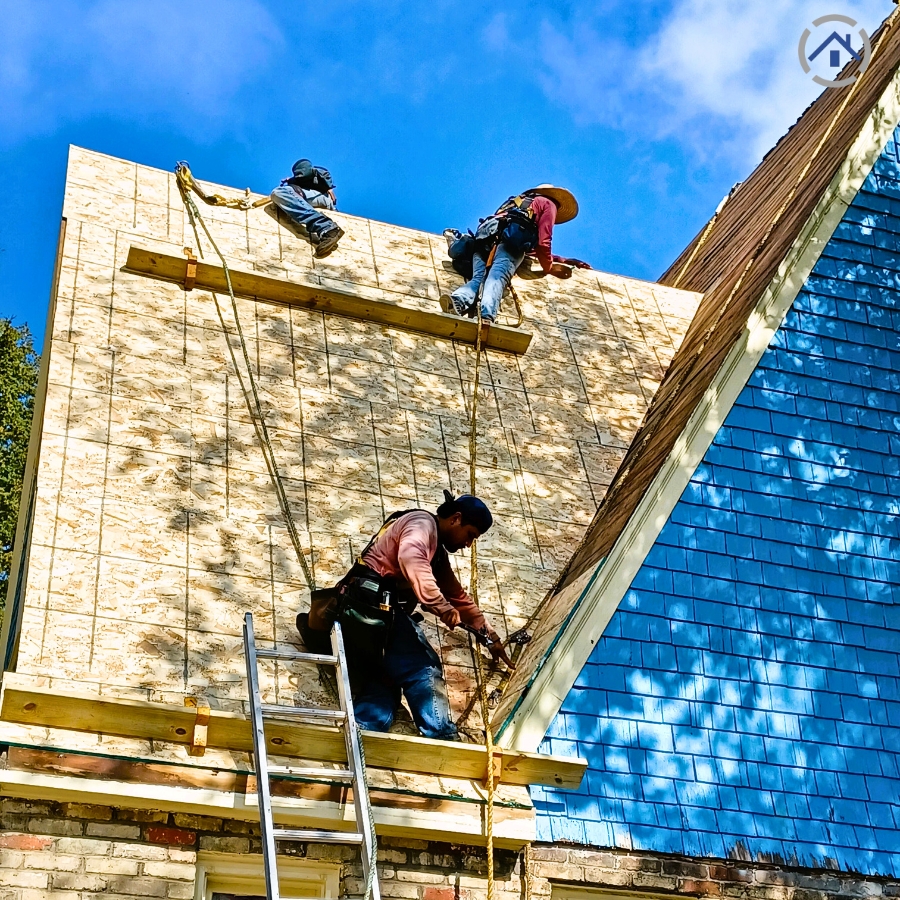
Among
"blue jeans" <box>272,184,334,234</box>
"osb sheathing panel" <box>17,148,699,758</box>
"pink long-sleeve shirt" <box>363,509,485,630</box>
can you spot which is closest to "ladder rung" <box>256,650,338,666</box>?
"osb sheathing panel" <box>17,148,699,758</box>

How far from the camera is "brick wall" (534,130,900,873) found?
301 inches

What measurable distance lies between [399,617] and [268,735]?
1.21m

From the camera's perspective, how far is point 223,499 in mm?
8664

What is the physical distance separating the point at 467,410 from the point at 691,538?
260 cm

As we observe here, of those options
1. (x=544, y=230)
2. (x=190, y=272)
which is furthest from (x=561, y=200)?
(x=190, y=272)

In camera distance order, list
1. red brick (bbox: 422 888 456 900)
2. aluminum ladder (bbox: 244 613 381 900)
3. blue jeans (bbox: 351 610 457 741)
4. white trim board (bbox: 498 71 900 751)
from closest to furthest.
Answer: aluminum ladder (bbox: 244 613 381 900) < red brick (bbox: 422 888 456 900) < blue jeans (bbox: 351 610 457 741) < white trim board (bbox: 498 71 900 751)

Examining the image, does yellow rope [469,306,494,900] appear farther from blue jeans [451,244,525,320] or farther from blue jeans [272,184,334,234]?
blue jeans [272,184,334,234]

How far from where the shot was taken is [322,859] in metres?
6.91

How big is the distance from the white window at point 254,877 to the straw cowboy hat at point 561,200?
27.9ft

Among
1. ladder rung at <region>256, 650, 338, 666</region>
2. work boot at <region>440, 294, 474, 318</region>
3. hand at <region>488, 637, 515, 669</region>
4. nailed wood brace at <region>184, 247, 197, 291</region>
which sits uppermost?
work boot at <region>440, 294, 474, 318</region>

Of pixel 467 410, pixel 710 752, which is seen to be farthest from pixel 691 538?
pixel 467 410

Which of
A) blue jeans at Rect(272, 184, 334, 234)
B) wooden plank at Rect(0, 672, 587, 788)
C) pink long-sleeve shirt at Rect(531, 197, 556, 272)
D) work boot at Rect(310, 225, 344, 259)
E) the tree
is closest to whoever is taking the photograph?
wooden plank at Rect(0, 672, 587, 788)

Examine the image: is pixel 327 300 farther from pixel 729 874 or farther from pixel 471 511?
pixel 729 874

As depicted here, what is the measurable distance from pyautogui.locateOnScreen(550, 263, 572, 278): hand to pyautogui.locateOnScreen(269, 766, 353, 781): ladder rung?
24.4 ft
